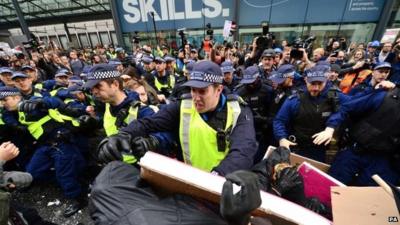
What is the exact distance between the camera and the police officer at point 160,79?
15.6 ft

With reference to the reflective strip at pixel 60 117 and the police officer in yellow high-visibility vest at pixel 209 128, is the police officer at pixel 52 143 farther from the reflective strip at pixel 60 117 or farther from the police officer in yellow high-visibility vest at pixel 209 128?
the police officer in yellow high-visibility vest at pixel 209 128

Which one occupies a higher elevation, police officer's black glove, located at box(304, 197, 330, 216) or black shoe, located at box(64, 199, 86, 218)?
police officer's black glove, located at box(304, 197, 330, 216)

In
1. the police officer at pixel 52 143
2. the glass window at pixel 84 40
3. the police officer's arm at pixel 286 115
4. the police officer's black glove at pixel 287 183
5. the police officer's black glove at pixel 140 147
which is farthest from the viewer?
the glass window at pixel 84 40

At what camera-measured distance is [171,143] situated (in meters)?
1.76

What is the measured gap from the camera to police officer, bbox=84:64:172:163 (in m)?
1.98

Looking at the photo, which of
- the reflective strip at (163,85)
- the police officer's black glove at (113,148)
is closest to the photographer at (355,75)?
the reflective strip at (163,85)

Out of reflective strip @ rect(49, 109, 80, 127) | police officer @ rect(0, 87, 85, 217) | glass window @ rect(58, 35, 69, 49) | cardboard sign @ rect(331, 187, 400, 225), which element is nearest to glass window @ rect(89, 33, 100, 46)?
glass window @ rect(58, 35, 69, 49)

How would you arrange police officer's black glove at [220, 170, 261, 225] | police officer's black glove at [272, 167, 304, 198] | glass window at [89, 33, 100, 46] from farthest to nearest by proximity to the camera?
glass window at [89, 33, 100, 46]
police officer's black glove at [272, 167, 304, 198]
police officer's black glove at [220, 170, 261, 225]

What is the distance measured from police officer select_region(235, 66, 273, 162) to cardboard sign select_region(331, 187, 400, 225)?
1979 millimetres

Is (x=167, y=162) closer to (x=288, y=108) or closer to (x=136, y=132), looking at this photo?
(x=136, y=132)

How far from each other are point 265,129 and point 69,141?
9.13ft

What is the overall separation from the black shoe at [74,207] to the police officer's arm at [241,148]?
7.88 feet

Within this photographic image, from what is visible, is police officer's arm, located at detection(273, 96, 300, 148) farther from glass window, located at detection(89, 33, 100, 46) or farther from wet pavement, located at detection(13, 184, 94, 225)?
glass window, located at detection(89, 33, 100, 46)

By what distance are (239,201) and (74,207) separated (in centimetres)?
291
